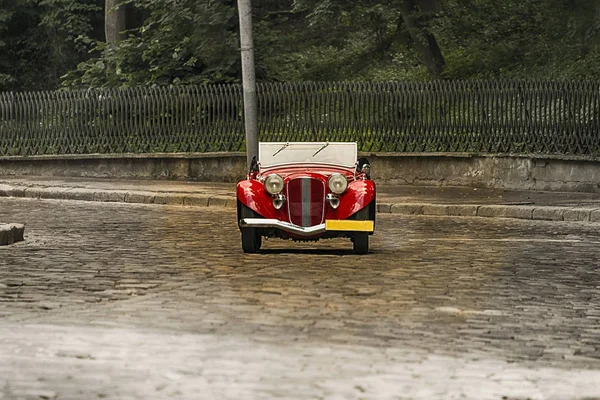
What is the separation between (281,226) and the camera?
572 inches

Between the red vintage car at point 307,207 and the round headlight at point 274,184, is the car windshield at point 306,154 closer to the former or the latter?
the red vintage car at point 307,207

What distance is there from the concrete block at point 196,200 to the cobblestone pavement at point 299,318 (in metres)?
6.34

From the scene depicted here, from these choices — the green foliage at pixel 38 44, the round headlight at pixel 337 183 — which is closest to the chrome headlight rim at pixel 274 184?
the round headlight at pixel 337 183

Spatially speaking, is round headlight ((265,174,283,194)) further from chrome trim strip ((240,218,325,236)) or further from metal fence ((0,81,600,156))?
metal fence ((0,81,600,156))

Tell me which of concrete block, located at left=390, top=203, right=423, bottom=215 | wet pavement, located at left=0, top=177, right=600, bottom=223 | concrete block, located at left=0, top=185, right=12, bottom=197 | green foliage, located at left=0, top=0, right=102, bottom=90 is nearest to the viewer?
wet pavement, located at left=0, top=177, right=600, bottom=223

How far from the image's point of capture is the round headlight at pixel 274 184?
48.4ft

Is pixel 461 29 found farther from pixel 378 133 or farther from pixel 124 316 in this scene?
pixel 124 316

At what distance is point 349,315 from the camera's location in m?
10.1

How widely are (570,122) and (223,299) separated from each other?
1547 cm

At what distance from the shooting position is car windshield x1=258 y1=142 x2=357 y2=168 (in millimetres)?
15516

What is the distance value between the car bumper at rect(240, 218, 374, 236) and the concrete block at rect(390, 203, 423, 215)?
23.5 ft

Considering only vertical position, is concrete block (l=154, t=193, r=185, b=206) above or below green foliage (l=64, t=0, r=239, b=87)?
below

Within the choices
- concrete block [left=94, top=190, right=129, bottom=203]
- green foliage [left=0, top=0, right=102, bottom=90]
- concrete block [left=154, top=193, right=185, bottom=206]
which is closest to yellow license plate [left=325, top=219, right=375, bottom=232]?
concrete block [left=154, top=193, right=185, bottom=206]

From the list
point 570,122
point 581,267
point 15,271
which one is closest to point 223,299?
point 15,271
